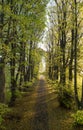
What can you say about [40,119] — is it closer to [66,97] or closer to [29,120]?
[29,120]

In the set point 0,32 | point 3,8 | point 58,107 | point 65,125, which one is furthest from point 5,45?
point 58,107

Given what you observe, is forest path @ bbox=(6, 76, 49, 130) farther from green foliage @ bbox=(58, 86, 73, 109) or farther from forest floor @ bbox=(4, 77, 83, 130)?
green foliage @ bbox=(58, 86, 73, 109)

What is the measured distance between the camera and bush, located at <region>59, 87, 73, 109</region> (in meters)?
18.5

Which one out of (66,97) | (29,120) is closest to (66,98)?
A: (66,97)

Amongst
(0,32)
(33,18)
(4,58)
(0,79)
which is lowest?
(0,79)

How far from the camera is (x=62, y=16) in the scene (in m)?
24.6

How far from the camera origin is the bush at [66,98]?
18.5 meters

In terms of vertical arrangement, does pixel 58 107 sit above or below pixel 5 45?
below

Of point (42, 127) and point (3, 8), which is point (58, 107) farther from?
point (3, 8)

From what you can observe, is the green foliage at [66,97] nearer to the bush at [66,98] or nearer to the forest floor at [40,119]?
the bush at [66,98]

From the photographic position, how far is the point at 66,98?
18.8 m

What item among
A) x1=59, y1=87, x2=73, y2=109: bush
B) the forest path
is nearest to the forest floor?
the forest path

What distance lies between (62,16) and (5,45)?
38.1 ft

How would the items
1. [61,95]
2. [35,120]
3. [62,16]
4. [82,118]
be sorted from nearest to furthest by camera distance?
1. [82,118]
2. [35,120]
3. [61,95]
4. [62,16]
